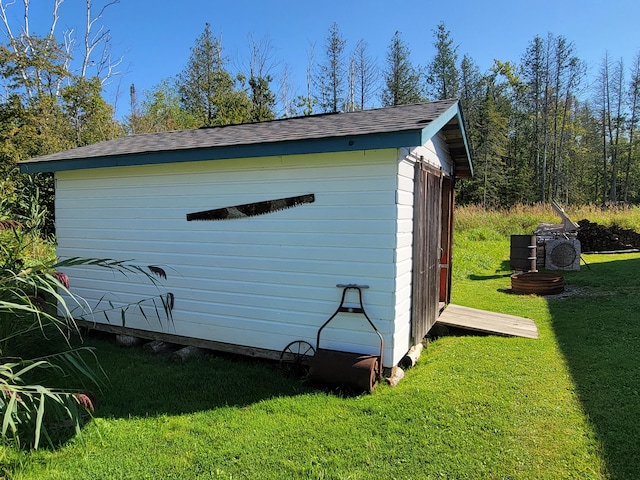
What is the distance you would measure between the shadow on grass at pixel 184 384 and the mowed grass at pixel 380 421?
0.05 ft

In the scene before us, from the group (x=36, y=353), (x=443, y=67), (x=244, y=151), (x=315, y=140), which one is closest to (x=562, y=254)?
(x=315, y=140)

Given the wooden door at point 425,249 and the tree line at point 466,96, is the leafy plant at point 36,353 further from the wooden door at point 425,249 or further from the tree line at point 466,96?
the tree line at point 466,96

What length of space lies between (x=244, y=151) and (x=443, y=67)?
27.3 m

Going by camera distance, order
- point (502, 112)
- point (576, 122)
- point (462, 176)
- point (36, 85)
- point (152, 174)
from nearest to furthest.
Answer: point (152, 174) → point (462, 176) → point (36, 85) → point (502, 112) → point (576, 122)

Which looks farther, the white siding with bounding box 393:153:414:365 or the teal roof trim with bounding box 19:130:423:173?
the white siding with bounding box 393:153:414:365

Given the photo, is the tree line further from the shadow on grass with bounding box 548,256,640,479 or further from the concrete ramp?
the shadow on grass with bounding box 548,256,640,479

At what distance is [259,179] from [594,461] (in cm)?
341

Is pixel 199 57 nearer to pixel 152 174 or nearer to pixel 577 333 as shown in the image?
pixel 152 174

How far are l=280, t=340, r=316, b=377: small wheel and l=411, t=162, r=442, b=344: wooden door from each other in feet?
3.53

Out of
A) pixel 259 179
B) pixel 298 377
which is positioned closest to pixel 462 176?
pixel 259 179

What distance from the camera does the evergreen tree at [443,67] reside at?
90.9 feet

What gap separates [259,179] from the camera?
4.20m

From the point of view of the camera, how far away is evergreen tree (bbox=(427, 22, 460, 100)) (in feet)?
90.9

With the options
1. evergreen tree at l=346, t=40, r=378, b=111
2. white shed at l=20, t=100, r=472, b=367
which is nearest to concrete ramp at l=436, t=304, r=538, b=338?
white shed at l=20, t=100, r=472, b=367
